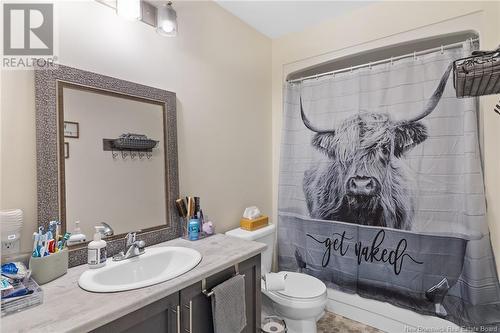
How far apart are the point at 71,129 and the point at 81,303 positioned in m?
0.81

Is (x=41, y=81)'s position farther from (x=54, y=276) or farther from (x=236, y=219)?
(x=236, y=219)

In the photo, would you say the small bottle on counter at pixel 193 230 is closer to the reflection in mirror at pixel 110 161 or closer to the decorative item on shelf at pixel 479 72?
the reflection in mirror at pixel 110 161

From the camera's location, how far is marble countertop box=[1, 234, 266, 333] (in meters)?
0.80

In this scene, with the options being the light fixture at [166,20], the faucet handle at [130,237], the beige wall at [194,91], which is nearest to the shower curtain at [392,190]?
the beige wall at [194,91]

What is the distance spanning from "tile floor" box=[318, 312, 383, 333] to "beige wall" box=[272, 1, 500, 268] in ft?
3.53

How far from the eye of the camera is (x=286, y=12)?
218cm

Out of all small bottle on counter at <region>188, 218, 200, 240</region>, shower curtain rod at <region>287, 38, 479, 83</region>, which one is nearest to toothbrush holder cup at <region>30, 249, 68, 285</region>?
small bottle on counter at <region>188, 218, 200, 240</region>

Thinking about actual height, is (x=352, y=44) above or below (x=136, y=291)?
above

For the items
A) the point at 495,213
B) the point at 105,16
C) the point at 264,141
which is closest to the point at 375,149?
the point at 495,213

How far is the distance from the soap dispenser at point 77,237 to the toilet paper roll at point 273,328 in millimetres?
1204

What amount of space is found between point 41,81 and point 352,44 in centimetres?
216

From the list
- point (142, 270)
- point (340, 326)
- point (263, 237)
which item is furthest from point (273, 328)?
point (142, 270)

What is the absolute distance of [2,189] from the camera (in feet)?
3.53

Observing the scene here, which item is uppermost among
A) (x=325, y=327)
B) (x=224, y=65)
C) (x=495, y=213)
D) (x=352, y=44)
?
(x=352, y=44)
